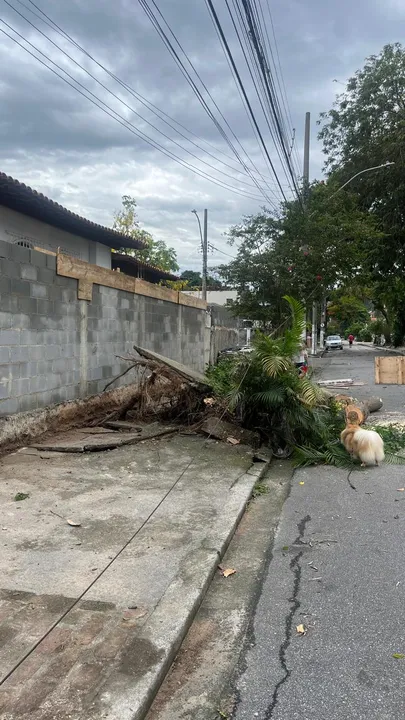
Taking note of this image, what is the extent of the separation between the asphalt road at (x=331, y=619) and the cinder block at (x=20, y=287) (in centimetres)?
394

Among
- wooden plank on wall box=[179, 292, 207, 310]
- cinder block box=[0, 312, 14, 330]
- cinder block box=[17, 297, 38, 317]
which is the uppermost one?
wooden plank on wall box=[179, 292, 207, 310]

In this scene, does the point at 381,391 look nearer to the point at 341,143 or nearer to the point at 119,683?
the point at 119,683

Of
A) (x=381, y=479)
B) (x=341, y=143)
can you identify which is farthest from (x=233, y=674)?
(x=341, y=143)

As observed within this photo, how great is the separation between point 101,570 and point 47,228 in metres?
11.4

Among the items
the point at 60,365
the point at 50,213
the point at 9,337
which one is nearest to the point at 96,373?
the point at 60,365

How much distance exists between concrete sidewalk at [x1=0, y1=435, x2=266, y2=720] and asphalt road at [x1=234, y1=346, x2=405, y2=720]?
473 mm

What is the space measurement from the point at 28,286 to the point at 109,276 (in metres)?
2.43

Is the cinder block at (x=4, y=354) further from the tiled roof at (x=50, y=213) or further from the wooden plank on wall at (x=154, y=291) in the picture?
the tiled roof at (x=50, y=213)

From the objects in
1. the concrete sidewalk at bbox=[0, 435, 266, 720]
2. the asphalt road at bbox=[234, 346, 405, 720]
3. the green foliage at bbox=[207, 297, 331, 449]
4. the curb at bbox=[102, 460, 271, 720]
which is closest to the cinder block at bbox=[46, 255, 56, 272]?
the concrete sidewalk at bbox=[0, 435, 266, 720]

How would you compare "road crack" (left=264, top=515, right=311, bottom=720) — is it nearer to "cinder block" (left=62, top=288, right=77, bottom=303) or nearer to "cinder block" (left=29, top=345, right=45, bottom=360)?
"cinder block" (left=29, top=345, right=45, bottom=360)

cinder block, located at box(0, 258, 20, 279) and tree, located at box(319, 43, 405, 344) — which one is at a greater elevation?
tree, located at box(319, 43, 405, 344)

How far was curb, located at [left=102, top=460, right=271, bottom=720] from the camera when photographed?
2.44m

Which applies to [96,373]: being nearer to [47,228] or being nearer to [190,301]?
[190,301]

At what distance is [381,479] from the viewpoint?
6227 mm
